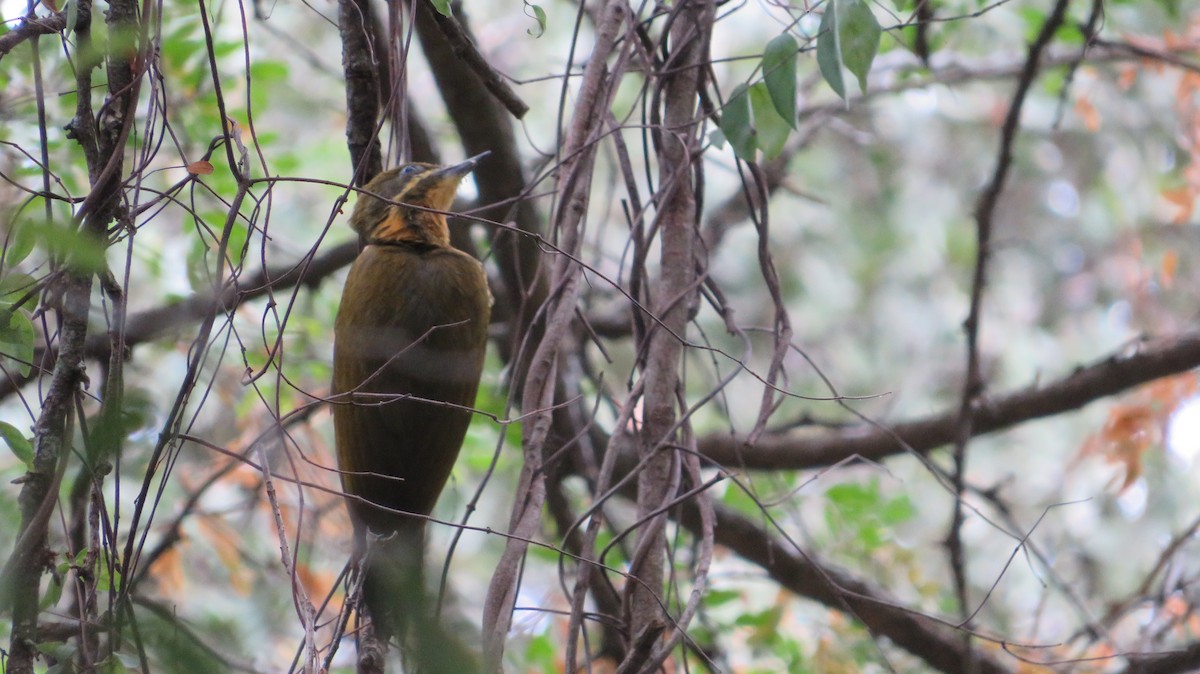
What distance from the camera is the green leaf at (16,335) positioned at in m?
2.21

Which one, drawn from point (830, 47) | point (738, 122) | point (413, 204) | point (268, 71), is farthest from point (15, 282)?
point (268, 71)

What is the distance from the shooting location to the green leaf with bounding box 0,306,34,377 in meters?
2.21

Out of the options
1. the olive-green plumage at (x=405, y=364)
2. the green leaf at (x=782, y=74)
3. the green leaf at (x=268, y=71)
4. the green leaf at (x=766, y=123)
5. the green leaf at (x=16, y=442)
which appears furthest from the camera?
the green leaf at (x=268, y=71)

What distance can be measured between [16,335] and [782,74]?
165 centimetres

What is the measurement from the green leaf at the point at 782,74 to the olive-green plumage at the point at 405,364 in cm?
126

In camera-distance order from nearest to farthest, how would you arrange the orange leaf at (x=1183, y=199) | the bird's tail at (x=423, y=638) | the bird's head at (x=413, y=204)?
the bird's tail at (x=423, y=638)
the bird's head at (x=413, y=204)
the orange leaf at (x=1183, y=199)

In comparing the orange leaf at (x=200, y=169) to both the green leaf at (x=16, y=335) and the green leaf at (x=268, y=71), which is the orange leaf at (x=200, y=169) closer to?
the green leaf at (x=16, y=335)

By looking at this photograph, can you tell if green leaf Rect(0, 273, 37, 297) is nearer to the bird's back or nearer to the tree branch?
the bird's back

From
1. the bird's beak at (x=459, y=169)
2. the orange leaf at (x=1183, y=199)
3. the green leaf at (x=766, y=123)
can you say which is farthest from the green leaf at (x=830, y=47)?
the orange leaf at (x=1183, y=199)

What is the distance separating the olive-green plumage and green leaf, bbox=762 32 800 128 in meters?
1.26

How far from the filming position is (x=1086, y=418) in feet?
36.1

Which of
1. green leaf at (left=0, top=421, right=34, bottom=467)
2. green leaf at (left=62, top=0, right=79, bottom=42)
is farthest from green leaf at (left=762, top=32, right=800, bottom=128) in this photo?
green leaf at (left=0, top=421, right=34, bottom=467)

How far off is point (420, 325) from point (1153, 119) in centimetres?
937

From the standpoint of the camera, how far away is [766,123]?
264 cm
